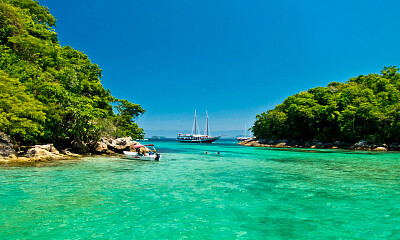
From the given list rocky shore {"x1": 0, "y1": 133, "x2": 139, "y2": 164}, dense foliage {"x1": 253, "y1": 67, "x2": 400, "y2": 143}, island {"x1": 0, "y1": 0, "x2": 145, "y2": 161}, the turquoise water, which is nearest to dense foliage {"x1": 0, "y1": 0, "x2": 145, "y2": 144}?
island {"x1": 0, "y1": 0, "x2": 145, "y2": 161}

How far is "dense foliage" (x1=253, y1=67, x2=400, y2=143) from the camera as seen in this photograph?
49.0 meters

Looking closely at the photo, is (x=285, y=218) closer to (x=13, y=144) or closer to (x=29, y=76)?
(x=13, y=144)

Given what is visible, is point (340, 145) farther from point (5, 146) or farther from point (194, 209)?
point (5, 146)

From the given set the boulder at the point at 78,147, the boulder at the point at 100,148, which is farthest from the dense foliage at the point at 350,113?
the boulder at the point at 78,147

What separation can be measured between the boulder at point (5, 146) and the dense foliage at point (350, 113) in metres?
63.3

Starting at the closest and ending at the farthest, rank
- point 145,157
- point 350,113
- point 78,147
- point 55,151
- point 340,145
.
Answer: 1. point 55,151
2. point 145,157
3. point 78,147
4. point 350,113
5. point 340,145

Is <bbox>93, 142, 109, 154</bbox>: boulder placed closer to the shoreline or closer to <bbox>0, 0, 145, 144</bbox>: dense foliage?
the shoreline

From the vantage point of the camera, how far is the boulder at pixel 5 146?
20.4 m

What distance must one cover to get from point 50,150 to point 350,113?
199ft

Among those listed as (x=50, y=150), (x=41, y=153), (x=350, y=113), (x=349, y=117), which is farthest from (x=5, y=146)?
(x=349, y=117)

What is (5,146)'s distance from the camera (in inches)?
814

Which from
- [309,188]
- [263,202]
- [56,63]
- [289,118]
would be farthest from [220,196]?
[289,118]

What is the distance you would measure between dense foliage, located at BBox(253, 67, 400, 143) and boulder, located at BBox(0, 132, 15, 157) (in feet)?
208

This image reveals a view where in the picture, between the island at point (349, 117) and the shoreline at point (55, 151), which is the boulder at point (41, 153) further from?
the island at point (349, 117)
